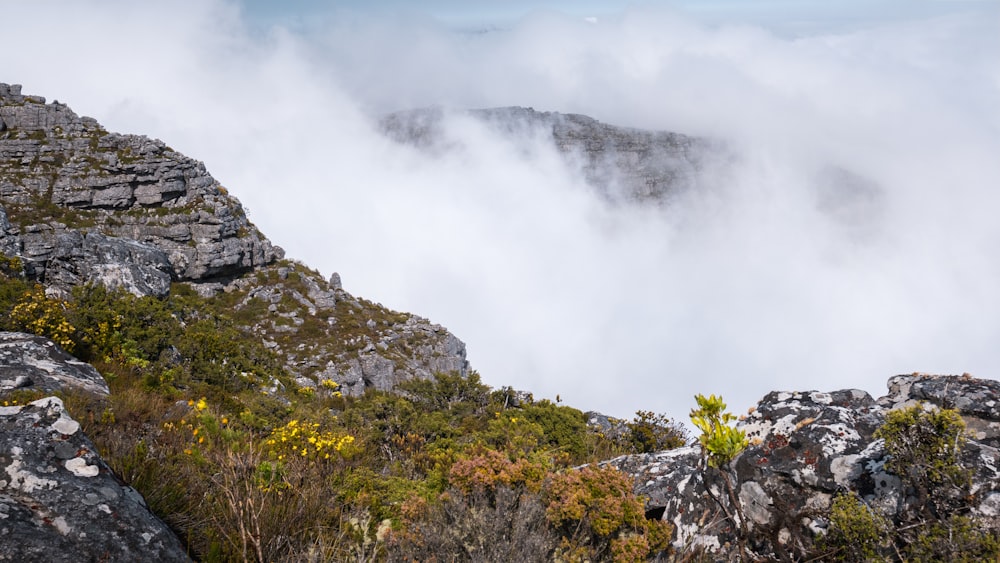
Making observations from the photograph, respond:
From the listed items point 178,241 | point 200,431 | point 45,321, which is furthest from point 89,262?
point 200,431

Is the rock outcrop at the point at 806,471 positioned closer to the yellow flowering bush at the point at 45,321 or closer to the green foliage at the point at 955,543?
the green foliage at the point at 955,543

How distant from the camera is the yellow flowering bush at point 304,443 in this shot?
21.2 feet

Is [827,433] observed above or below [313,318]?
below

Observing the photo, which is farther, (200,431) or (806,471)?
(200,431)

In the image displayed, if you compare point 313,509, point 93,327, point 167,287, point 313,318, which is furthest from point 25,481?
point 313,318

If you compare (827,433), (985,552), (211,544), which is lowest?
(211,544)

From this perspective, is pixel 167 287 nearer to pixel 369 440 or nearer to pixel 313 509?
pixel 369 440

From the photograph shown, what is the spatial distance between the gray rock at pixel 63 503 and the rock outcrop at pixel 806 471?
3.92 metres

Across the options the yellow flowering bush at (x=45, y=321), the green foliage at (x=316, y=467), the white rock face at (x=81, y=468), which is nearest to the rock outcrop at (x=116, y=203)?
the yellow flowering bush at (x=45, y=321)

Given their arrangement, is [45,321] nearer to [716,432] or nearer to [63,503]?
[63,503]

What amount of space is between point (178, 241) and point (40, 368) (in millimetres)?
27572

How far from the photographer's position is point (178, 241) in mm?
32344

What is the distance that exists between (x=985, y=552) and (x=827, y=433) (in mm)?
1901

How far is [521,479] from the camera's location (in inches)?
206
